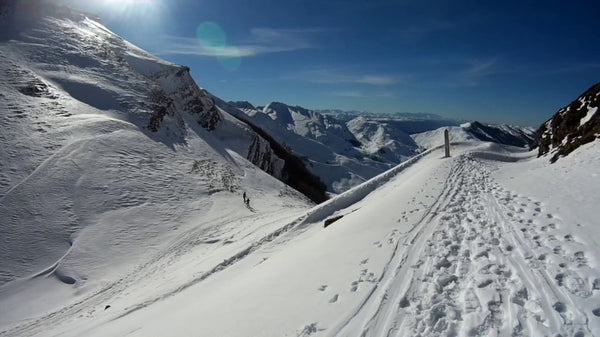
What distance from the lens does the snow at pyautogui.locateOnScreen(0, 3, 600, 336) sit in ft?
16.1

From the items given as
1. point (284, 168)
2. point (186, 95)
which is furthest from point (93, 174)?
point (284, 168)

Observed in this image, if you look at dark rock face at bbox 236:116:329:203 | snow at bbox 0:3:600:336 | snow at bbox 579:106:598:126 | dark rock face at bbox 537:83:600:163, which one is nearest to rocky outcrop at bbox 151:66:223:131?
dark rock face at bbox 236:116:329:203

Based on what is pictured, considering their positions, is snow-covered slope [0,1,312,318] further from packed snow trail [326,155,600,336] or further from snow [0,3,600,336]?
packed snow trail [326,155,600,336]

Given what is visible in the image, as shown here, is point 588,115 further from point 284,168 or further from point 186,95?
point 284,168

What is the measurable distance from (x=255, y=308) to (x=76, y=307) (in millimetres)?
10236

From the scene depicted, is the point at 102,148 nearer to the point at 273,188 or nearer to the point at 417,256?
the point at 273,188

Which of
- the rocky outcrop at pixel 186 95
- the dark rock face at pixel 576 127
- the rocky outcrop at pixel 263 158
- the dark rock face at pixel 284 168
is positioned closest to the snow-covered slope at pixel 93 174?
the rocky outcrop at pixel 186 95

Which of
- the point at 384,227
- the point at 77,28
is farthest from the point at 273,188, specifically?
the point at 77,28

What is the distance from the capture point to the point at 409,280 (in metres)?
5.63

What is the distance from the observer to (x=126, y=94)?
37812 mm

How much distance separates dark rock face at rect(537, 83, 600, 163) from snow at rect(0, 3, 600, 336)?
1.68 metres

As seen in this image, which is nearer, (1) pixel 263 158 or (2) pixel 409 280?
(2) pixel 409 280

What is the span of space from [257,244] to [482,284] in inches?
358

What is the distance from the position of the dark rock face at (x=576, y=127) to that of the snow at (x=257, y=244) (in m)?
1.68
